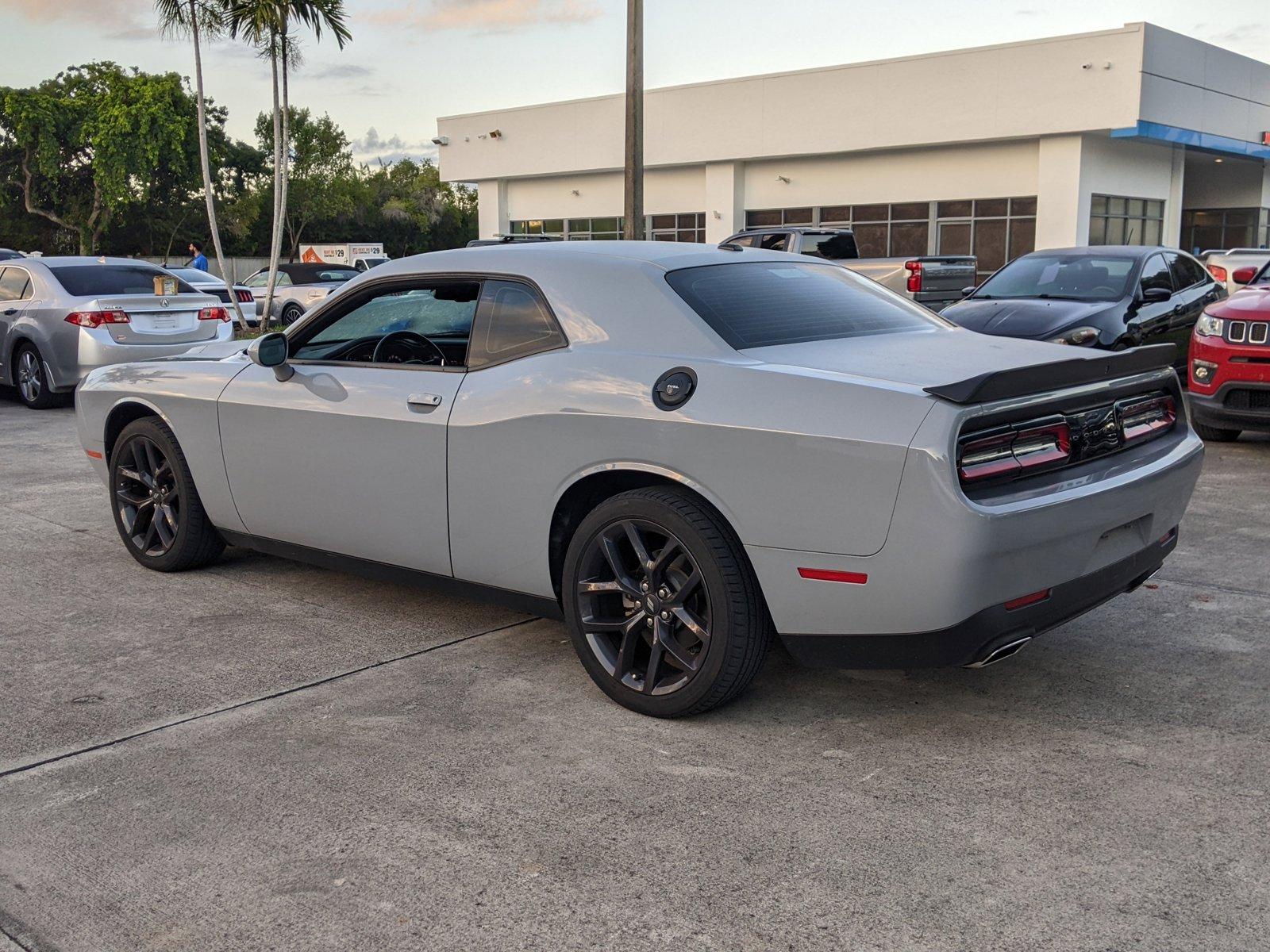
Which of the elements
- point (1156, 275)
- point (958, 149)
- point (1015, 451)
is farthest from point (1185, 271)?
point (958, 149)

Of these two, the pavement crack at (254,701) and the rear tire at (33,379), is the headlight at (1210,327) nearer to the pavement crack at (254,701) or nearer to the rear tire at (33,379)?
the pavement crack at (254,701)

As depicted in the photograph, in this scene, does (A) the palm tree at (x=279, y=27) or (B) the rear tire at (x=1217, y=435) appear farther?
(A) the palm tree at (x=279, y=27)

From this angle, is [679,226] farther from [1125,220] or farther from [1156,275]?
[1156,275]

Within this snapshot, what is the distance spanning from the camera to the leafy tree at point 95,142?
59031 mm

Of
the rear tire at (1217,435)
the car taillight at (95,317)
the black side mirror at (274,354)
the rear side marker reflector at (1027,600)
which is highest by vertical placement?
the black side mirror at (274,354)

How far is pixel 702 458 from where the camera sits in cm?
377

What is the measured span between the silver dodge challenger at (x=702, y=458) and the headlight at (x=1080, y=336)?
6.40 m

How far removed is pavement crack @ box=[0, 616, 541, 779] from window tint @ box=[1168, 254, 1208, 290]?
32.2ft

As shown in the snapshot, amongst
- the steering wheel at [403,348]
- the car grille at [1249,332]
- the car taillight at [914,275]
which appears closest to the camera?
the steering wheel at [403,348]

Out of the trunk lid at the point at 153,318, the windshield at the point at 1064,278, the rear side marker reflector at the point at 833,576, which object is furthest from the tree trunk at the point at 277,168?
the rear side marker reflector at the point at 833,576

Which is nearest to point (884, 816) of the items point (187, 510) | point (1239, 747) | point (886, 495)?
point (886, 495)

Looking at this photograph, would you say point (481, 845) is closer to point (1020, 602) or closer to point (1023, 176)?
point (1020, 602)

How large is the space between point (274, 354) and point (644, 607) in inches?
81.4

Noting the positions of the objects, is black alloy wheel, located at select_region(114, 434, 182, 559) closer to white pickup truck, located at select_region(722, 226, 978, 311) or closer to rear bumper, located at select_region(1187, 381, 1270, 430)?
rear bumper, located at select_region(1187, 381, 1270, 430)
